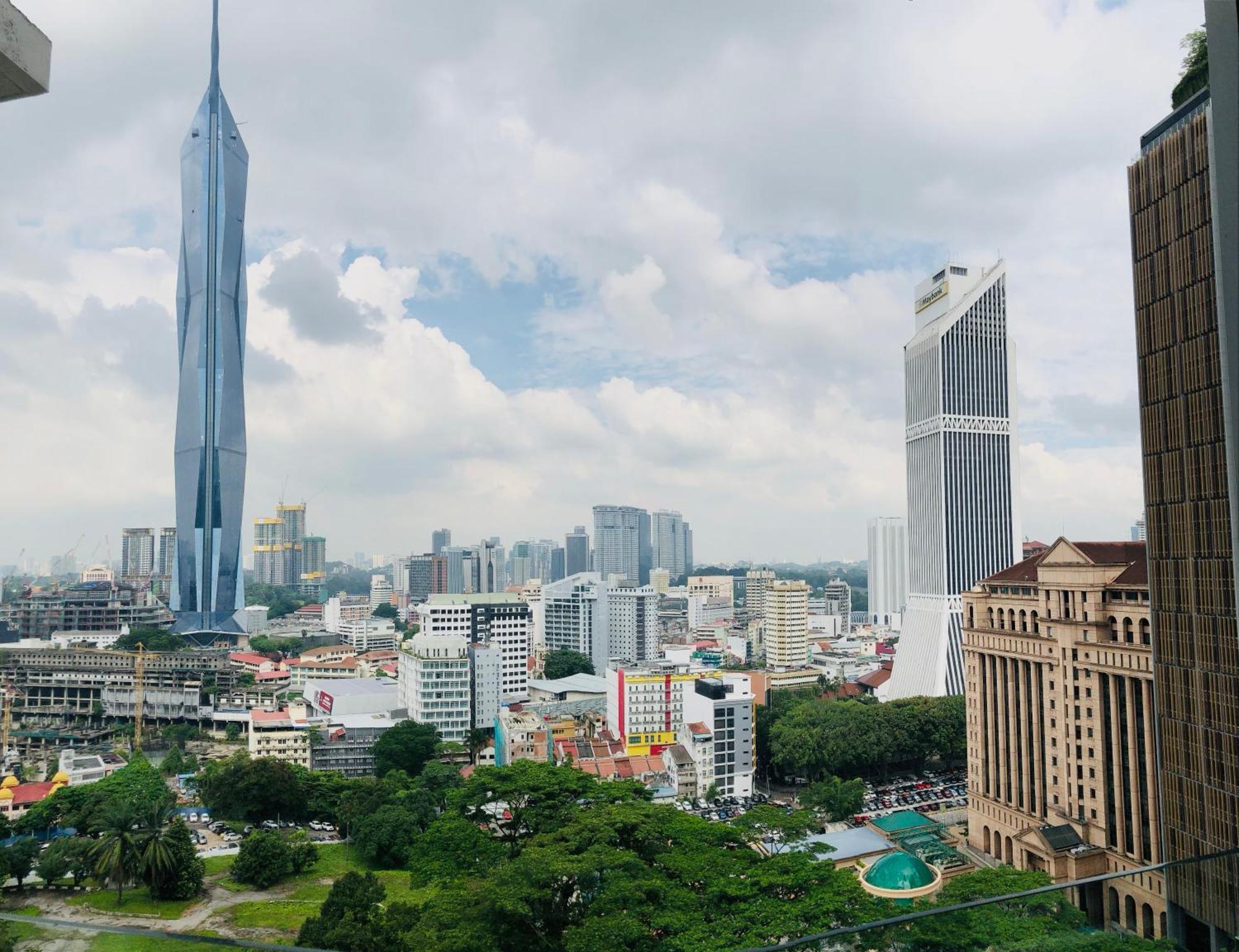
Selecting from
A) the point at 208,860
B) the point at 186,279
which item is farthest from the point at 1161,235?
the point at 186,279

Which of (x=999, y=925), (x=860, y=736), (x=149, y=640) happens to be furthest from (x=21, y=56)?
(x=149, y=640)

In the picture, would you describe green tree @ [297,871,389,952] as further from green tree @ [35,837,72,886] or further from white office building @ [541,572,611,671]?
white office building @ [541,572,611,671]

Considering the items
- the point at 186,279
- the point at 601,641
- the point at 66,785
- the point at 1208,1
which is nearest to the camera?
the point at 1208,1

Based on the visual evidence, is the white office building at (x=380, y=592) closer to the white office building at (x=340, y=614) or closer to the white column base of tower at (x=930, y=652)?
the white office building at (x=340, y=614)

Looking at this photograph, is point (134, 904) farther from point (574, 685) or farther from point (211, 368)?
point (211, 368)

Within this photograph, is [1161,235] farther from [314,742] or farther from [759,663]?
[759,663]

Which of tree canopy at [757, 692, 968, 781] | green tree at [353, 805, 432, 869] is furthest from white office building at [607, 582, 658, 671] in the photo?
green tree at [353, 805, 432, 869]

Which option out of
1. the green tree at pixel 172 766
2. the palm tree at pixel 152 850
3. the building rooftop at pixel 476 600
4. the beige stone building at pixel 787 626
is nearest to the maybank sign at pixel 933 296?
the beige stone building at pixel 787 626
